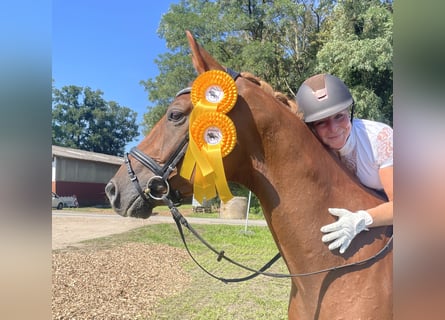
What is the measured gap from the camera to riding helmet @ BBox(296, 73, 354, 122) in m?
1.96

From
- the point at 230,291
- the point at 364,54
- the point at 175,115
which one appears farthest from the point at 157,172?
the point at 364,54

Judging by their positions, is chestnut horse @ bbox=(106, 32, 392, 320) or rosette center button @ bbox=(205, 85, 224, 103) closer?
chestnut horse @ bbox=(106, 32, 392, 320)

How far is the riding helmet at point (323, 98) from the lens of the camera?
6.42 feet

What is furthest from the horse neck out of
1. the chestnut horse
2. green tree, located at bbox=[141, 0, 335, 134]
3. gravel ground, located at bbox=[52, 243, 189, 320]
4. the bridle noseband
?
green tree, located at bbox=[141, 0, 335, 134]

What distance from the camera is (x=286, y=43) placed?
17859 millimetres

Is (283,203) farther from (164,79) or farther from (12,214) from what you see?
(164,79)

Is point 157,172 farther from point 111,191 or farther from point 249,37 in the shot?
point 249,37

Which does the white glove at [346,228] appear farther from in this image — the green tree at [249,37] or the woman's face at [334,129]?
the green tree at [249,37]

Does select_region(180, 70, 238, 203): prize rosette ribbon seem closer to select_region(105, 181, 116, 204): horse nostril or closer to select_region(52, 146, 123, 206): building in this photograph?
select_region(105, 181, 116, 204): horse nostril

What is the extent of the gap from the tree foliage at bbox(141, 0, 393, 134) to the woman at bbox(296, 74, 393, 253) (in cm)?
653

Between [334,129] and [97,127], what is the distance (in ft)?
→ 108

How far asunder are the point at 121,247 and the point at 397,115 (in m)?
10.9

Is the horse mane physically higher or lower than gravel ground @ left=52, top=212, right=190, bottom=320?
higher

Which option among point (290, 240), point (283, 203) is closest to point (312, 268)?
point (290, 240)
